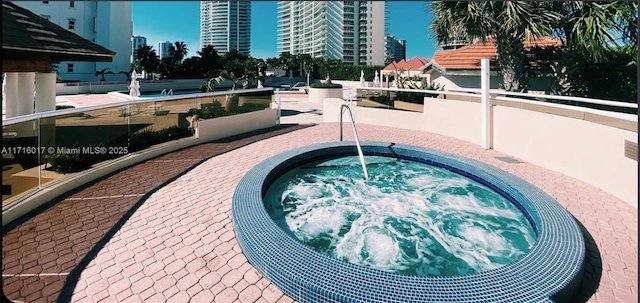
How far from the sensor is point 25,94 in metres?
7.06

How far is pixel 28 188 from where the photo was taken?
4676 mm

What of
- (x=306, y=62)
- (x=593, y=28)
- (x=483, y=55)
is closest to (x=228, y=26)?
(x=306, y=62)

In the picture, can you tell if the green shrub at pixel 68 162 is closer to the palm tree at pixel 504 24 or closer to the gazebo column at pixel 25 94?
the gazebo column at pixel 25 94

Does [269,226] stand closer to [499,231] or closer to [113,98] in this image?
[499,231]

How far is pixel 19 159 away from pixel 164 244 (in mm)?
2446

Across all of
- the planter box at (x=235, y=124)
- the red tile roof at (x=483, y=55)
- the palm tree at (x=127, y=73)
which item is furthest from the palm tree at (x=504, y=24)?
the palm tree at (x=127, y=73)

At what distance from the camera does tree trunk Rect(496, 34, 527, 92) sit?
1122cm

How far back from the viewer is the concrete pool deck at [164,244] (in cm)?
316

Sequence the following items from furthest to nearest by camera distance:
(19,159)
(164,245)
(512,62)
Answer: (512,62), (19,159), (164,245)

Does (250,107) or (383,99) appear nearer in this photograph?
(250,107)

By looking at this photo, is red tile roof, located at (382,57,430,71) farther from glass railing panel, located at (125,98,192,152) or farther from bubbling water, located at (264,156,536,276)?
bubbling water, located at (264,156,536,276)

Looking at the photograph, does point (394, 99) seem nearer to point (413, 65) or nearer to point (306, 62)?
point (413, 65)

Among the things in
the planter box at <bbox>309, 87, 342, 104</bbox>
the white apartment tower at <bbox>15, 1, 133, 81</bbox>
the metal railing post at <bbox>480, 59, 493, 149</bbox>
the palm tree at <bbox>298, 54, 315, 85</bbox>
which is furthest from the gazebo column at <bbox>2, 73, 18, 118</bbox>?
the palm tree at <bbox>298, 54, 315, 85</bbox>

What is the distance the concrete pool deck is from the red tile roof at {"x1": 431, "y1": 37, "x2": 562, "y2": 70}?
8206mm
